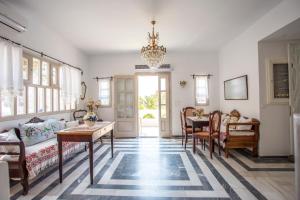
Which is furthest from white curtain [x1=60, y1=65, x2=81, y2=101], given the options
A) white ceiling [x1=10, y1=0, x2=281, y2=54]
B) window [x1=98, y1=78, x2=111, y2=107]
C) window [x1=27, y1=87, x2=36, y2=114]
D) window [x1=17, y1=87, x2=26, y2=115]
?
window [x1=17, y1=87, x2=26, y2=115]

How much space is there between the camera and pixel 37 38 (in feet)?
12.3

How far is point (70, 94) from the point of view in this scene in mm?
4898

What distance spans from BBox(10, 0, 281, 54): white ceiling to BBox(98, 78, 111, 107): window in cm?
150

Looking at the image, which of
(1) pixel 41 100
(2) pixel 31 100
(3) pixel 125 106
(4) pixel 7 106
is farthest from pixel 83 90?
(4) pixel 7 106

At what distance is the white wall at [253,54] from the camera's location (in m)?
3.06

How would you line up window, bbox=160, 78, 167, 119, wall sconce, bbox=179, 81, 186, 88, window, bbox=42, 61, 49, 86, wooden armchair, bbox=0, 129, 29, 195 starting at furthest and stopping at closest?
window, bbox=160, 78, 167, 119 → wall sconce, bbox=179, 81, 186, 88 → window, bbox=42, 61, 49, 86 → wooden armchair, bbox=0, 129, 29, 195

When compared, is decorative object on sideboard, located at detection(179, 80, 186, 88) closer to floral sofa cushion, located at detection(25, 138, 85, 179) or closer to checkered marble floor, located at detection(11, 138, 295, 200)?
checkered marble floor, located at detection(11, 138, 295, 200)

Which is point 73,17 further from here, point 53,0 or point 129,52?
point 129,52

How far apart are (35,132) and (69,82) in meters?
1.91

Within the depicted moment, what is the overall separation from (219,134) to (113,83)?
Answer: 375 centimetres

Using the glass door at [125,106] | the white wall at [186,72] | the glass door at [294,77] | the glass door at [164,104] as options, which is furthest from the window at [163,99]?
the glass door at [294,77]

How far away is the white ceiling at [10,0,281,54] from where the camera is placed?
3.10 meters

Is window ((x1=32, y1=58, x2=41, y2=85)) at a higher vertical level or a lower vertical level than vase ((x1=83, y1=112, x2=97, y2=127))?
higher

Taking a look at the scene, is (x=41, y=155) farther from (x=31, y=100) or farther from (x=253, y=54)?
(x=253, y=54)
